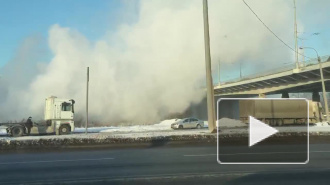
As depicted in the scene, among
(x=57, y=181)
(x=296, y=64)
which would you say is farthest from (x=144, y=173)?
(x=296, y=64)

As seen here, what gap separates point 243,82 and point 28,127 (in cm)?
3679

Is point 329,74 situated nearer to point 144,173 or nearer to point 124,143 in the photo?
point 124,143

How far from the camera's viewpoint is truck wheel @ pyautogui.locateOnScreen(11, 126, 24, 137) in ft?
86.4

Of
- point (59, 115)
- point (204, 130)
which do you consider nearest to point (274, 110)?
point (204, 130)

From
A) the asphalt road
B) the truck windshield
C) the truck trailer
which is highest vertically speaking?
the truck windshield

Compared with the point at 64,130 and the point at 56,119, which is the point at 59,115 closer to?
the point at 56,119

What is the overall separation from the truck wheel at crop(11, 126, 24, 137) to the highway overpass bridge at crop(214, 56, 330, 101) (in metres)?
24.1

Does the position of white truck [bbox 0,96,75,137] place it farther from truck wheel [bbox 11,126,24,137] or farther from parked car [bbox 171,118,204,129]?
parked car [bbox 171,118,204,129]

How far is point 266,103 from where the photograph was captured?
3.13 metres

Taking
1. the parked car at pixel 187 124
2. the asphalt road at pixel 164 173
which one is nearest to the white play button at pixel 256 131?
the asphalt road at pixel 164 173

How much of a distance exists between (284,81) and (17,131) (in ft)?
128

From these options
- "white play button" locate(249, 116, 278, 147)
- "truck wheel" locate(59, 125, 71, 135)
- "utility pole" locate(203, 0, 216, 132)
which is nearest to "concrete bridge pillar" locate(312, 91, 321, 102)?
"utility pole" locate(203, 0, 216, 132)

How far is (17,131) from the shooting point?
26.5 m

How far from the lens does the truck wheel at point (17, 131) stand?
86.4 feet
